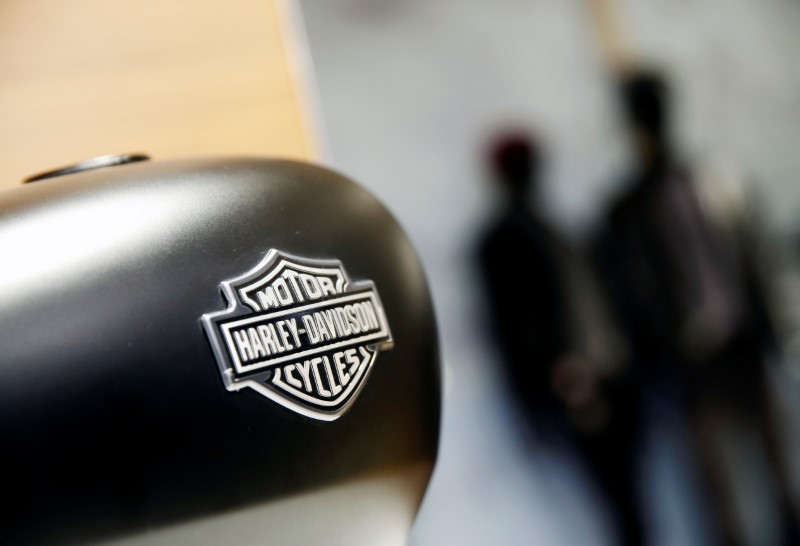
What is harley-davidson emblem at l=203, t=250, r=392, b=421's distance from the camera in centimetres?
28

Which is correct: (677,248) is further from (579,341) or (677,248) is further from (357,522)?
(357,522)

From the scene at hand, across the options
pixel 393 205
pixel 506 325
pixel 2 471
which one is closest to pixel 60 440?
pixel 2 471

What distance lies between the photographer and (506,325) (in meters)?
2.36

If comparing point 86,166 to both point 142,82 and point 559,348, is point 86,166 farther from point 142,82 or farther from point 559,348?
point 559,348

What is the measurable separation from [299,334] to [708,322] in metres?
2.20

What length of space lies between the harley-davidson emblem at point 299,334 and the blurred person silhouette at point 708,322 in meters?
2.14

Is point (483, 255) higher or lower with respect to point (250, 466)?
lower

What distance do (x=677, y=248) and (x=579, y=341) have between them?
1.10 feet

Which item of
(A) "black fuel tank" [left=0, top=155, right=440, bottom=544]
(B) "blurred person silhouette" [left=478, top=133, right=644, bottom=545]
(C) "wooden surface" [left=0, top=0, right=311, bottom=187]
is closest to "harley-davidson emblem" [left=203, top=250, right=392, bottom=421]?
(A) "black fuel tank" [left=0, top=155, right=440, bottom=544]

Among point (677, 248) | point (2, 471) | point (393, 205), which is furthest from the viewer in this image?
point (393, 205)

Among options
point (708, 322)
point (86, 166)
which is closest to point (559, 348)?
point (708, 322)

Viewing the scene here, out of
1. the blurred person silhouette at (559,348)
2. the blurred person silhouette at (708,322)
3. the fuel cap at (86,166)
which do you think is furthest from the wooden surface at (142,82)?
the blurred person silhouette at (708,322)

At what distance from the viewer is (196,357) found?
0.27 metres

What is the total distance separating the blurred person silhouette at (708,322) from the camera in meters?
2.34
